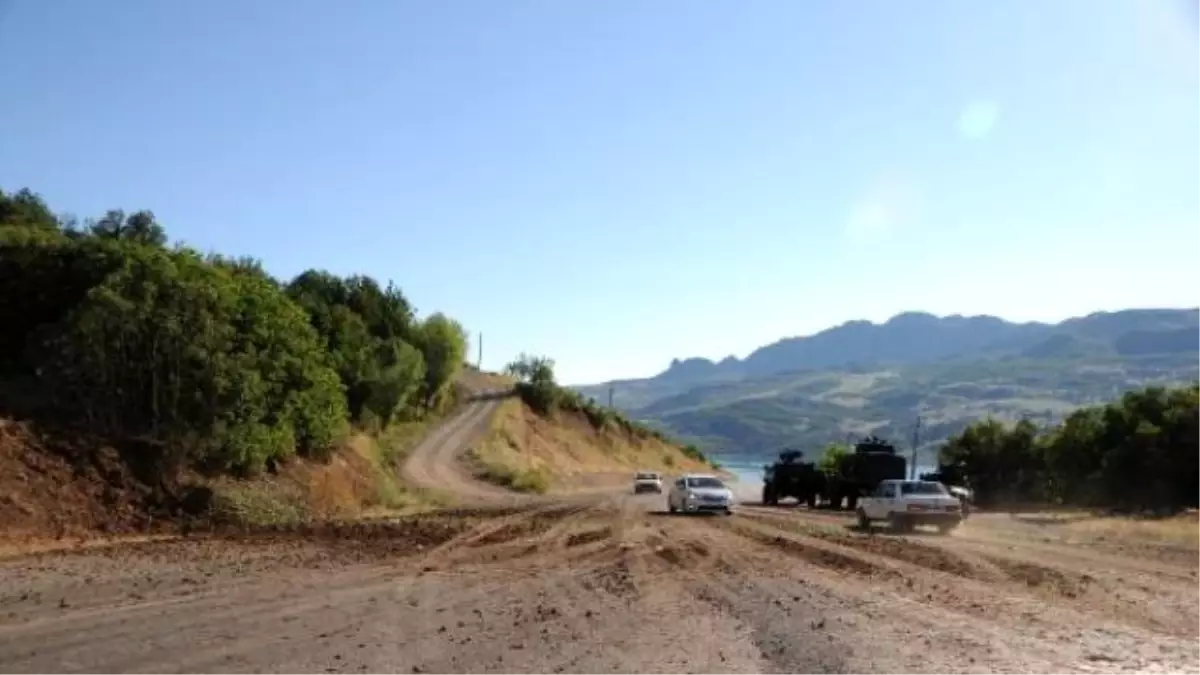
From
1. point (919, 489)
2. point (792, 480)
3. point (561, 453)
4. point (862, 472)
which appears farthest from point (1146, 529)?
point (561, 453)

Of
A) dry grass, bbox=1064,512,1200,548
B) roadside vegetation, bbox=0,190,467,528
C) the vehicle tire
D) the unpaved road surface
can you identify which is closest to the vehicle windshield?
the vehicle tire

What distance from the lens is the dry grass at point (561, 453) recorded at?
89812mm

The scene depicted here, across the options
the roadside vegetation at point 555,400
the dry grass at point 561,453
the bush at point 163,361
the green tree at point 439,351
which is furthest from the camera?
the roadside vegetation at point 555,400

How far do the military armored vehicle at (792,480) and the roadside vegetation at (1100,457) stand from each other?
44.5 ft

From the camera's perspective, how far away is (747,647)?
13.3 m

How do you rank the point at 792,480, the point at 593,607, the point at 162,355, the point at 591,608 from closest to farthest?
the point at 591,608 < the point at 593,607 < the point at 162,355 < the point at 792,480

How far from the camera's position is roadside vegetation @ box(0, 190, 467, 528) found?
3088 centimetres

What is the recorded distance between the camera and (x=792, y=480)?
60.5m

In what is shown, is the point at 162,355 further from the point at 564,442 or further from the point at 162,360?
the point at 564,442

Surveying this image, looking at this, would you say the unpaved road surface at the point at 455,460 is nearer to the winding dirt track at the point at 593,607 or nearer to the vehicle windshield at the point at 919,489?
the vehicle windshield at the point at 919,489

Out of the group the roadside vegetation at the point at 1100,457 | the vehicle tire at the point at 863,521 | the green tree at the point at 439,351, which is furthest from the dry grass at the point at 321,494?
the green tree at the point at 439,351

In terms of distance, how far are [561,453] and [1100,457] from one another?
248ft

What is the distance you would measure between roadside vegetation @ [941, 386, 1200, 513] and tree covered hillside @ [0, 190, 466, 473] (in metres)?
36.0

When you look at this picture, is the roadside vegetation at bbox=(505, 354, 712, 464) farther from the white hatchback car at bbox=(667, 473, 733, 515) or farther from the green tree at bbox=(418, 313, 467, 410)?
the white hatchback car at bbox=(667, 473, 733, 515)
